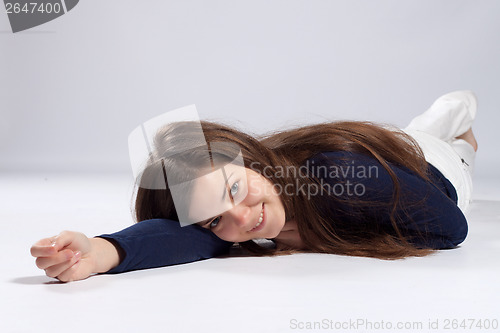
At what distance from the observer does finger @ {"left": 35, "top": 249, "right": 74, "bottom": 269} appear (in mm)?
1314

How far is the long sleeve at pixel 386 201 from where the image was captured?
1663 mm

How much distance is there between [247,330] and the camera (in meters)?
1.08

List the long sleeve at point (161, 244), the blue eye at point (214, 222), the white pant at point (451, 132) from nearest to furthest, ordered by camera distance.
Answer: the long sleeve at point (161, 244) < the blue eye at point (214, 222) < the white pant at point (451, 132)

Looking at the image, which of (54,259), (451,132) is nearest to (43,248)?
(54,259)

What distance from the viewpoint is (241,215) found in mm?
1550

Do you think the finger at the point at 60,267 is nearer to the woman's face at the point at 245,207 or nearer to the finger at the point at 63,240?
the finger at the point at 63,240

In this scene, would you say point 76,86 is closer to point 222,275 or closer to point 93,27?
point 93,27

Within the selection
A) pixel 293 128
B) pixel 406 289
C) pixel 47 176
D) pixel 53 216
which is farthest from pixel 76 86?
pixel 406 289

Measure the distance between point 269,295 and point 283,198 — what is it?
0.40 m

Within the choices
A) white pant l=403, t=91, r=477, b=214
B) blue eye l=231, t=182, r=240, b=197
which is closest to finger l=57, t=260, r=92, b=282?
blue eye l=231, t=182, r=240, b=197

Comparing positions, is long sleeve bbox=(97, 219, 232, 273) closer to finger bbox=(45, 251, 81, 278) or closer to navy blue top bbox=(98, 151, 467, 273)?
navy blue top bbox=(98, 151, 467, 273)

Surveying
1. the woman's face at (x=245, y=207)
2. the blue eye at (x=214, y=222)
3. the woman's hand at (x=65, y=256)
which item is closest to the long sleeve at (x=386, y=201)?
the woman's face at (x=245, y=207)

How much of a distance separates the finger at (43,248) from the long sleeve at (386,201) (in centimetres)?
68

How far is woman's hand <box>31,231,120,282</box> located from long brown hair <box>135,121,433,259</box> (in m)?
0.24
